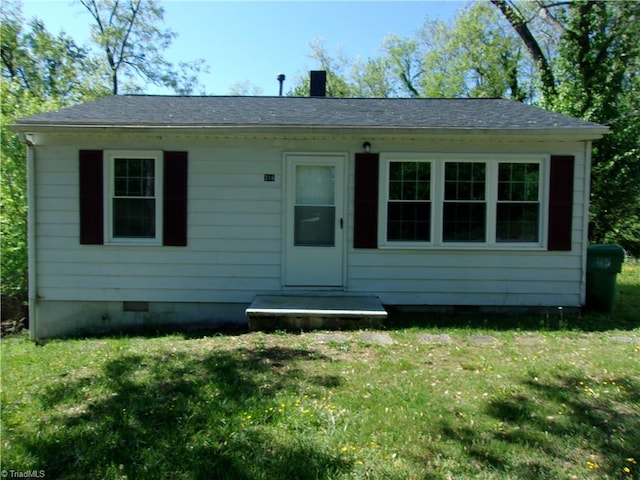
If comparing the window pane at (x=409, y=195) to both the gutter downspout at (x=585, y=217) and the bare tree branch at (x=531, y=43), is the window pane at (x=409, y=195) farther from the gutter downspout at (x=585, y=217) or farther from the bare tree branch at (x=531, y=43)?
the bare tree branch at (x=531, y=43)

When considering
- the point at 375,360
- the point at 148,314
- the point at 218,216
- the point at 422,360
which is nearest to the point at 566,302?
the point at 422,360

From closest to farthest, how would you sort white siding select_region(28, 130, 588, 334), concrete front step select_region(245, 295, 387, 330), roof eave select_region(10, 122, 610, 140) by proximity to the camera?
1. concrete front step select_region(245, 295, 387, 330)
2. roof eave select_region(10, 122, 610, 140)
3. white siding select_region(28, 130, 588, 334)

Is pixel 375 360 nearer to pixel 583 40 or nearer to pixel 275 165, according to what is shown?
pixel 275 165

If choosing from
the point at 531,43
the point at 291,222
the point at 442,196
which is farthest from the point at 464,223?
the point at 531,43

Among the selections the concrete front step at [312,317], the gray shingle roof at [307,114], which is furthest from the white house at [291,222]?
the concrete front step at [312,317]

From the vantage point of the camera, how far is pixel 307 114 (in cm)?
758

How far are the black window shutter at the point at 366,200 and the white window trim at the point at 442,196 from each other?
87mm

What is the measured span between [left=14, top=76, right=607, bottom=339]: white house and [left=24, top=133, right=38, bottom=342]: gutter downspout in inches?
0.9

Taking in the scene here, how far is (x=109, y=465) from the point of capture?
110 inches

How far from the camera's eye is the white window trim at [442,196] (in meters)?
6.88

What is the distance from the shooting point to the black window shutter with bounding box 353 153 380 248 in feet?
22.6

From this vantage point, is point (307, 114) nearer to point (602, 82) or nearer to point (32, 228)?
point (32, 228)

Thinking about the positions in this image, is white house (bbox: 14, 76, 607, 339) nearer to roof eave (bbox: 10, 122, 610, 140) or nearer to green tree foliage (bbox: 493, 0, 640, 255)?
roof eave (bbox: 10, 122, 610, 140)

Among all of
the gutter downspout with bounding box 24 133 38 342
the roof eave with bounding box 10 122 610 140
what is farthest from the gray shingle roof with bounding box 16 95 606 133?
the gutter downspout with bounding box 24 133 38 342
